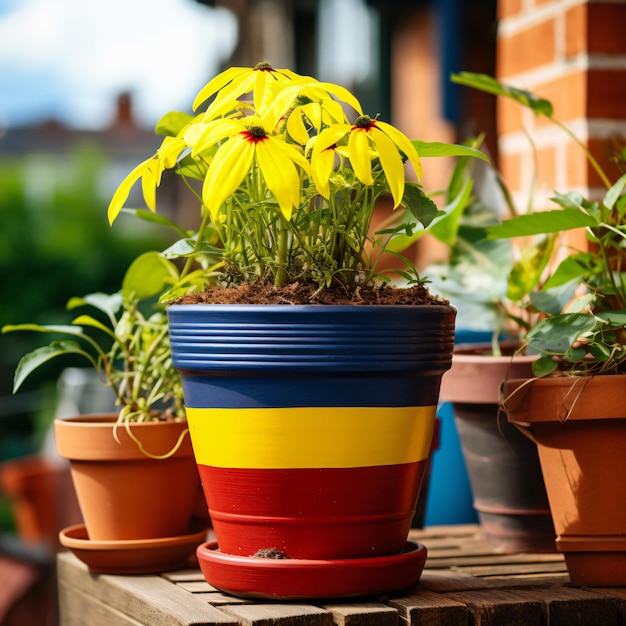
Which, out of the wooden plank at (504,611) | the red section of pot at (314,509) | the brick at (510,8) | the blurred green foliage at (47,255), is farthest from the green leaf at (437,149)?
the blurred green foliage at (47,255)

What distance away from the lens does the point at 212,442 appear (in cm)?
101

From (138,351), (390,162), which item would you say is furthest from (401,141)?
(138,351)

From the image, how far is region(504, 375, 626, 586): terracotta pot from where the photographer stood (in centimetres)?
104

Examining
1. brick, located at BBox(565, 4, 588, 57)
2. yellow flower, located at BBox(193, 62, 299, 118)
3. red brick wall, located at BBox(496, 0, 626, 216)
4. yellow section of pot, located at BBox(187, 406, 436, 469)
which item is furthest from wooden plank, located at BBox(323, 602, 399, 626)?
brick, located at BBox(565, 4, 588, 57)

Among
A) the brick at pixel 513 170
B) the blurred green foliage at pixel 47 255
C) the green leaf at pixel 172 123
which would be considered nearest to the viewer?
the green leaf at pixel 172 123

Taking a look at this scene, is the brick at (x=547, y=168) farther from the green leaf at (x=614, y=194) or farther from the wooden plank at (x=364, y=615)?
the wooden plank at (x=364, y=615)

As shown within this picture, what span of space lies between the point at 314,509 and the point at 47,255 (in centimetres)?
805

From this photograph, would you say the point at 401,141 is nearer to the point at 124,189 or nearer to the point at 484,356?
the point at 124,189

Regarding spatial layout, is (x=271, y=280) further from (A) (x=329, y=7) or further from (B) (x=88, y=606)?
(A) (x=329, y=7)

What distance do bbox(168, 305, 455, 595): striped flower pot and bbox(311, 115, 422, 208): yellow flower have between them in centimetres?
12

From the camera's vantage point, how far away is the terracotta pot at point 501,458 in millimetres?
1266

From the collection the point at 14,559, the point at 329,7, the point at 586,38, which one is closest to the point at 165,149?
the point at 586,38

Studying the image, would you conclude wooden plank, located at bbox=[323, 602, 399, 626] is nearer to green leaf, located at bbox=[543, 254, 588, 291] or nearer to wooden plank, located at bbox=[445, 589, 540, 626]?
wooden plank, located at bbox=[445, 589, 540, 626]

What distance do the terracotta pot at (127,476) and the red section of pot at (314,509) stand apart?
0.20 metres
